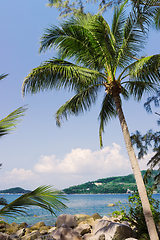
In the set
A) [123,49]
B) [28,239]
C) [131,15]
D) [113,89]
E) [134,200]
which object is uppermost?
[131,15]

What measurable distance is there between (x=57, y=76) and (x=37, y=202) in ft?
15.6

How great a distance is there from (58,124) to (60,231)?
12.9 ft

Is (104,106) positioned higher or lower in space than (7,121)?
higher

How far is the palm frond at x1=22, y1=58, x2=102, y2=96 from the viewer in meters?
6.11

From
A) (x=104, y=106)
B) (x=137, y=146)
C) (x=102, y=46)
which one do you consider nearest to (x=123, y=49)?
(x=102, y=46)

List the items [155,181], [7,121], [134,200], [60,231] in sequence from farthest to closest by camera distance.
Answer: [155,181] → [60,231] → [134,200] → [7,121]

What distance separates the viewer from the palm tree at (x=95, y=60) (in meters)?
5.88

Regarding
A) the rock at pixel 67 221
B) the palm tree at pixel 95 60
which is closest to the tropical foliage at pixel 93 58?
the palm tree at pixel 95 60

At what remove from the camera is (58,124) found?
25.3 feet

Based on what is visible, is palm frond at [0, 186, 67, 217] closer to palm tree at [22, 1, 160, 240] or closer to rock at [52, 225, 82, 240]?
Result: palm tree at [22, 1, 160, 240]

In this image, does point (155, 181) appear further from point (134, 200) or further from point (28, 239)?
point (28, 239)

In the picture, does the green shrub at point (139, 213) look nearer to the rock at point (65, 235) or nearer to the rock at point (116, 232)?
the rock at point (116, 232)

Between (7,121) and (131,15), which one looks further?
(131,15)

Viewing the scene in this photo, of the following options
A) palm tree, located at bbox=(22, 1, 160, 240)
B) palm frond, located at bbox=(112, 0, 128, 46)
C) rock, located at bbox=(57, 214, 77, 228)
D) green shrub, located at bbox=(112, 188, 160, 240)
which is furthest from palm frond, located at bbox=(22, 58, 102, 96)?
rock, located at bbox=(57, 214, 77, 228)
